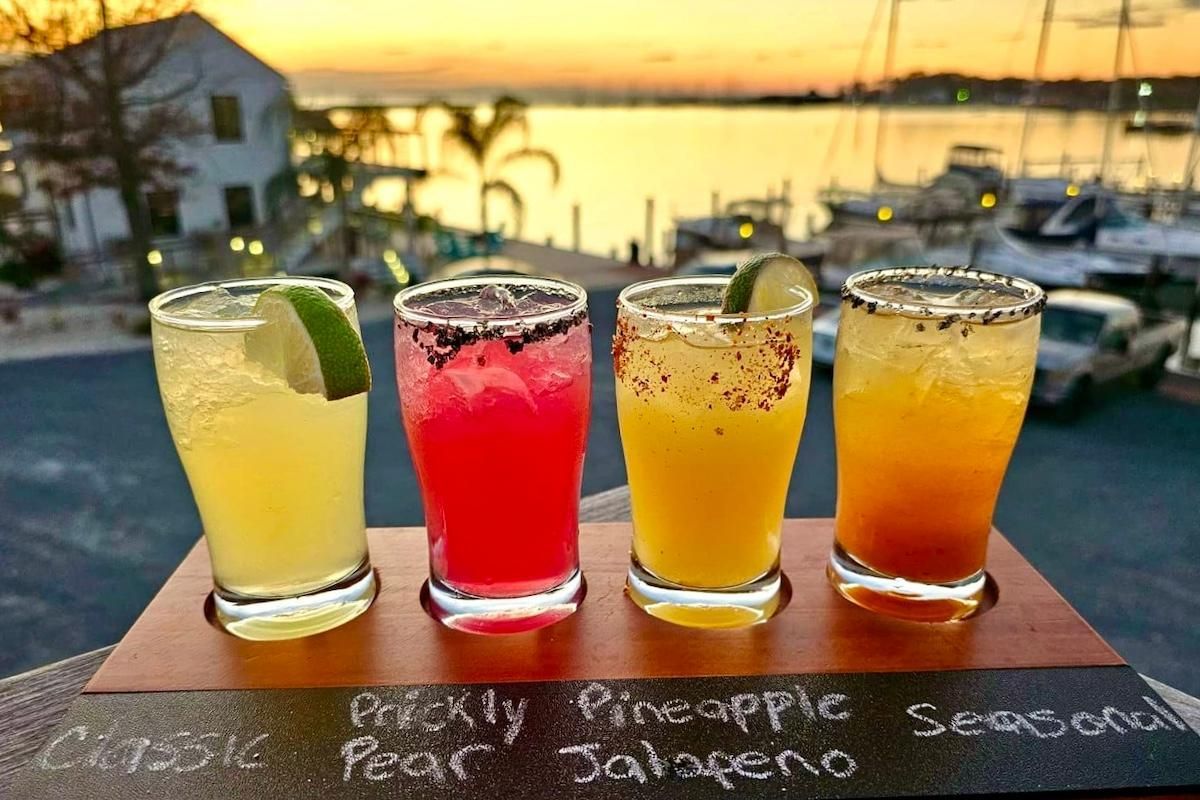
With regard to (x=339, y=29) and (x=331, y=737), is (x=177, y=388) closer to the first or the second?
(x=331, y=737)

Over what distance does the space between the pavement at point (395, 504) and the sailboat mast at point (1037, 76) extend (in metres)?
2.07

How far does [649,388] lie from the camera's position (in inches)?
51.2

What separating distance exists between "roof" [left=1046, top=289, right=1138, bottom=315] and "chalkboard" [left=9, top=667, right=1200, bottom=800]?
5.90 meters

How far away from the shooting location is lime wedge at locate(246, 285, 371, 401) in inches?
45.4

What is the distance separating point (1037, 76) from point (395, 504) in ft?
18.0

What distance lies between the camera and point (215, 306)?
1.34 m

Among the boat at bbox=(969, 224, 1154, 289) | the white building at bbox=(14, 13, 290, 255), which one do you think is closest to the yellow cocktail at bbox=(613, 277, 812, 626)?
the boat at bbox=(969, 224, 1154, 289)

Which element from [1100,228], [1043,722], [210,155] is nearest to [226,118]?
[210,155]

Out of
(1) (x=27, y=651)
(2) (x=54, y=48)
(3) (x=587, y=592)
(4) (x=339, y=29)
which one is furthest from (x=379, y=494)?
(3) (x=587, y=592)

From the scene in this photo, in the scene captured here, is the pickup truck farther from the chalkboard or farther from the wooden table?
the chalkboard

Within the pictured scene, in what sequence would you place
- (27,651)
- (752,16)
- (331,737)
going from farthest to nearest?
1. (752,16)
2. (27,651)
3. (331,737)

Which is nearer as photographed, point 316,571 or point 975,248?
point 316,571

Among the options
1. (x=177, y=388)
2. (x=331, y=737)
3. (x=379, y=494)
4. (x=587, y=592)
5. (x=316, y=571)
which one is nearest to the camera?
(x=331, y=737)

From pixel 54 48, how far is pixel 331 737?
26.8ft
